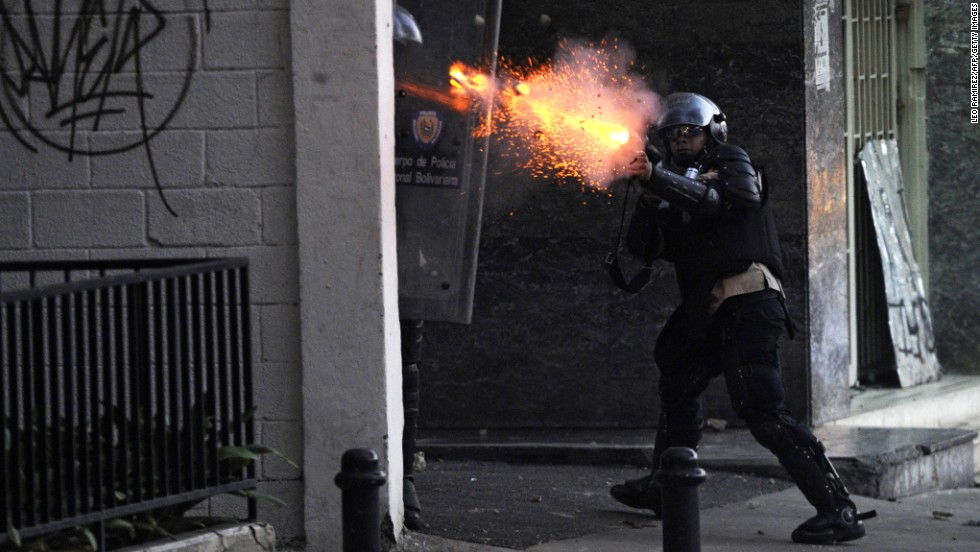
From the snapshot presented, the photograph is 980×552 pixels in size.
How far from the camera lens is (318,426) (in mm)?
6398

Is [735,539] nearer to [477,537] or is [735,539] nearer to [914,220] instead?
[477,537]

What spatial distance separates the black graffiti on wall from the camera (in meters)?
6.47

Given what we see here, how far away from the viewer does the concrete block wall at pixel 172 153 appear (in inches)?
253

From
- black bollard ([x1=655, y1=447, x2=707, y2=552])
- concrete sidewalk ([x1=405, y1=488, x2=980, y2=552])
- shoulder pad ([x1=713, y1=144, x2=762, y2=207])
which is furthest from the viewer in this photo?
shoulder pad ([x1=713, y1=144, x2=762, y2=207])

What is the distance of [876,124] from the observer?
12094 millimetres

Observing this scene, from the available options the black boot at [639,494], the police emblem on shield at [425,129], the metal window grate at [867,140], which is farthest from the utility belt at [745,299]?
the metal window grate at [867,140]

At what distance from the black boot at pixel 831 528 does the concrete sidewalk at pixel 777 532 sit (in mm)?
50

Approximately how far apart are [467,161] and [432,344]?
9.32 feet

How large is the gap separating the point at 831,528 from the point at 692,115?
187cm

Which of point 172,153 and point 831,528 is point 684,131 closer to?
point 831,528

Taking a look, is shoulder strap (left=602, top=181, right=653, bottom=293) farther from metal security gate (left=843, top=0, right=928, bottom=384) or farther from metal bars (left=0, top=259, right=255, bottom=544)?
metal security gate (left=843, top=0, right=928, bottom=384)

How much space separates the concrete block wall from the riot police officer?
159 cm

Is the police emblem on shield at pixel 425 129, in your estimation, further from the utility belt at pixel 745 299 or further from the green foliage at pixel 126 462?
the green foliage at pixel 126 462

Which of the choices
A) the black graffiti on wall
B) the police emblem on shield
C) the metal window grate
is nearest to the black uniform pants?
the police emblem on shield
